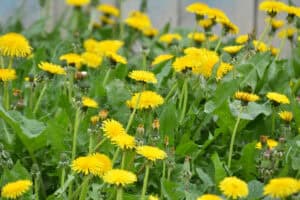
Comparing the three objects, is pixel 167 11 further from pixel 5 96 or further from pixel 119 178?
pixel 119 178

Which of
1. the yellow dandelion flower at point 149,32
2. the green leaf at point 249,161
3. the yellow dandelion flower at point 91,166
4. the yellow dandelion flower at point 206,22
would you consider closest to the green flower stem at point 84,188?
Answer: the yellow dandelion flower at point 91,166

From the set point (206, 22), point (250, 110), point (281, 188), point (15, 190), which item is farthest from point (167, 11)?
point (281, 188)

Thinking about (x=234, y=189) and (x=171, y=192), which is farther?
(x=171, y=192)

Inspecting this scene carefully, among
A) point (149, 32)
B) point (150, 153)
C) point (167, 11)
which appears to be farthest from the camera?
point (167, 11)

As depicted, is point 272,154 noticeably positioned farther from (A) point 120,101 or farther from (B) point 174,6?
(B) point 174,6

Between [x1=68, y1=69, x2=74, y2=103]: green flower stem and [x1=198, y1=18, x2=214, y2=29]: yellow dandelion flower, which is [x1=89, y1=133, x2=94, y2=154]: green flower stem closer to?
[x1=68, y1=69, x2=74, y2=103]: green flower stem

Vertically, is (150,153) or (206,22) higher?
(206,22)

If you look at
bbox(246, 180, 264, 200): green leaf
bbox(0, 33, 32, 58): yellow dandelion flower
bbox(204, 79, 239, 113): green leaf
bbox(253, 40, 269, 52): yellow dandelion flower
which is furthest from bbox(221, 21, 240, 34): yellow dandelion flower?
bbox(246, 180, 264, 200): green leaf
